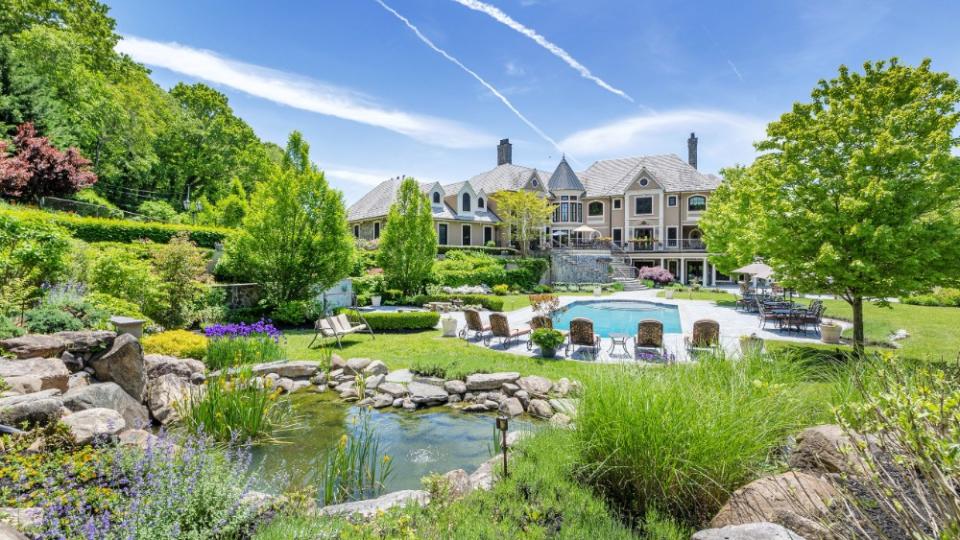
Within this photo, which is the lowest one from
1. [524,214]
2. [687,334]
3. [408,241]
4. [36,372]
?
[687,334]

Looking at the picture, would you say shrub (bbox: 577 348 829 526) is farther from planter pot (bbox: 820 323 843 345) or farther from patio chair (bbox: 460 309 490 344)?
planter pot (bbox: 820 323 843 345)

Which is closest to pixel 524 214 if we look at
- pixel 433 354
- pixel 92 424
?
pixel 433 354

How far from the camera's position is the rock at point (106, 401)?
4.79 metres

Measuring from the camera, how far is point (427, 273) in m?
21.8

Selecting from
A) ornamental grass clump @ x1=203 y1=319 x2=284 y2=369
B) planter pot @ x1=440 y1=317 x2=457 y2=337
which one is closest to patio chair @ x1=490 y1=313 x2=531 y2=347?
planter pot @ x1=440 y1=317 x2=457 y2=337

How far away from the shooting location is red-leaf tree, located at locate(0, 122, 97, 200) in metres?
17.2

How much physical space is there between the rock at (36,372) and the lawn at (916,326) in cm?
1319

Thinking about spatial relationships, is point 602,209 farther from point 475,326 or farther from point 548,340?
point 548,340

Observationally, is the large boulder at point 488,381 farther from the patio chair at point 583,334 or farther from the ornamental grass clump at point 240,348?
the ornamental grass clump at point 240,348

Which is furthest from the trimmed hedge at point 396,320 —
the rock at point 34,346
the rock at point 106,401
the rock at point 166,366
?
the rock at point 106,401

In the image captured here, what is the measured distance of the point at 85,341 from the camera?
20.3 feet

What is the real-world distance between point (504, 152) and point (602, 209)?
1164 centimetres

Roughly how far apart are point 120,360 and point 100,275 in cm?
578

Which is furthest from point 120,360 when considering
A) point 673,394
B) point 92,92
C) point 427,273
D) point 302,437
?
point 92,92
